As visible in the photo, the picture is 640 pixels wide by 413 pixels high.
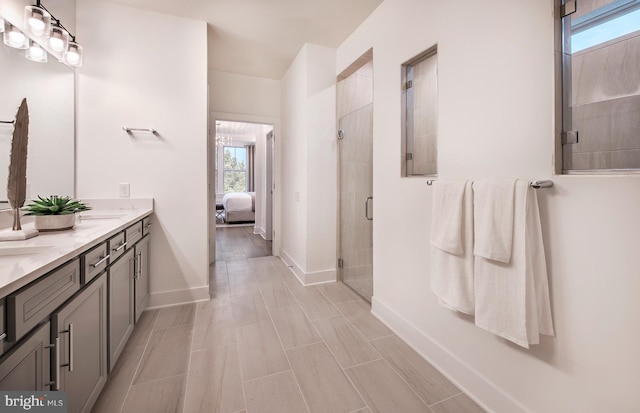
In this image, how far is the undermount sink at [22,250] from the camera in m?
1.05

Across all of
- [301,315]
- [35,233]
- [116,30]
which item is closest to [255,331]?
[301,315]

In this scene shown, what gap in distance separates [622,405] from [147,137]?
3369mm

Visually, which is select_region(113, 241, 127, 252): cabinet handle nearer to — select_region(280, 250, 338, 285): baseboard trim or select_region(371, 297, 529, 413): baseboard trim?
select_region(280, 250, 338, 285): baseboard trim

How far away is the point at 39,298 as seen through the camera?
2.88 ft

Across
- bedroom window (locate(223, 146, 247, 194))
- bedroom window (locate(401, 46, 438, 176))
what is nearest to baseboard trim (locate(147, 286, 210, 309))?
bedroom window (locate(401, 46, 438, 176))

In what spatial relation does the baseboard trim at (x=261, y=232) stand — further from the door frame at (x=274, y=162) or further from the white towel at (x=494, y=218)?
the white towel at (x=494, y=218)

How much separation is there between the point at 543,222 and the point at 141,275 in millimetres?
2692

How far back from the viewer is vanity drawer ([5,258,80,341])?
75 cm

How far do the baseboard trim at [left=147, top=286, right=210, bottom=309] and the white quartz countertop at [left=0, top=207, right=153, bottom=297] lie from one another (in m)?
1.11

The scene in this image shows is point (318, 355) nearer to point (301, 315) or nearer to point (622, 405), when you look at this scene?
point (301, 315)

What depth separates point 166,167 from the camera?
2562 mm

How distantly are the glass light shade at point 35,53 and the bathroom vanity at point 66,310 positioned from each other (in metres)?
1.18

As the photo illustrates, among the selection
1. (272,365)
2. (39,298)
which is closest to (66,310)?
(39,298)

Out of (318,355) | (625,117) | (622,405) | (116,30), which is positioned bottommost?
(318,355)
